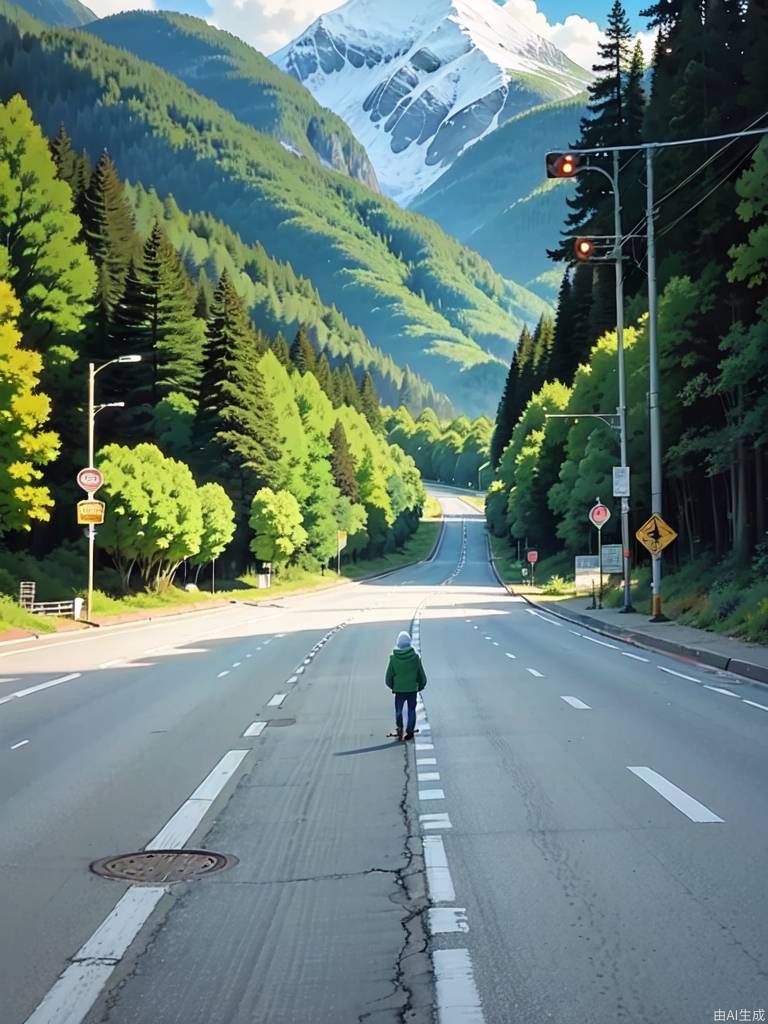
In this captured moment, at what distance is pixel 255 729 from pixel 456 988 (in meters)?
8.93

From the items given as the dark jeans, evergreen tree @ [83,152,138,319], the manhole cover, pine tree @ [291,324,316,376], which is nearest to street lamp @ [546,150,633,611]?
the dark jeans

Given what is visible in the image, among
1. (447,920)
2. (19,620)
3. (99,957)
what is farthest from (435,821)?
(19,620)

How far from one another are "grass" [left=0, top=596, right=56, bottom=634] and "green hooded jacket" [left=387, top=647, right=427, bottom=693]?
23.3 metres

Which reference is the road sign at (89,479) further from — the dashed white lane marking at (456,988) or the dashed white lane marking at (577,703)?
the dashed white lane marking at (456,988)

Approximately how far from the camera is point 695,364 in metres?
41.3

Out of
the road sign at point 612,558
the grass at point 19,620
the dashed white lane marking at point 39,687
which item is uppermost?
the road sign at point 612,558

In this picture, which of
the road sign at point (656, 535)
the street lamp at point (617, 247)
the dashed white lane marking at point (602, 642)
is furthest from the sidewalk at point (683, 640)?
the street lamp at point (617, 247)

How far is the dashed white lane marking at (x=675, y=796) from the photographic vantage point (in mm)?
8578

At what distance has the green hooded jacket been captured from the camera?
1235 centimetres

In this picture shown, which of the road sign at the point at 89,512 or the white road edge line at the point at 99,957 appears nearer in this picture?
the white road edge line at the point at 99,957

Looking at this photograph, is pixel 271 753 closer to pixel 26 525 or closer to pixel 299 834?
pixel 299 834

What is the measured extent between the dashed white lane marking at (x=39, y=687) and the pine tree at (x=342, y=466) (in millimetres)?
89722

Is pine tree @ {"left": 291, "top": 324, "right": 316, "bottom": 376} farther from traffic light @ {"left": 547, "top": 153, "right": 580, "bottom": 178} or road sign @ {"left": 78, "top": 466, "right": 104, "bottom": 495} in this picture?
traffic light @ {"left": 547, "top": 153, "right": 580, "bottom": 178}

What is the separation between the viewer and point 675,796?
9344mm
